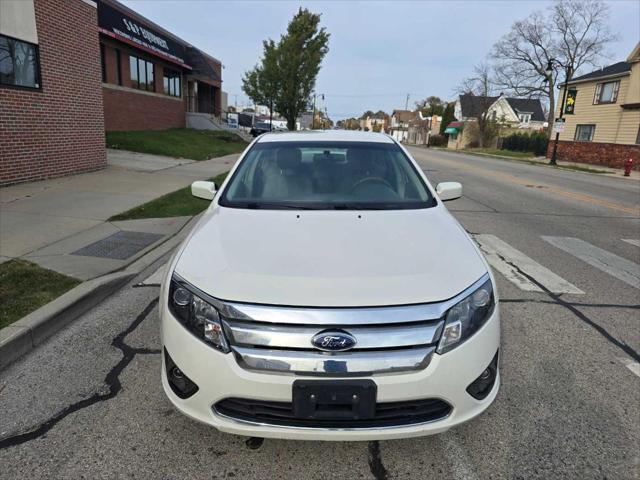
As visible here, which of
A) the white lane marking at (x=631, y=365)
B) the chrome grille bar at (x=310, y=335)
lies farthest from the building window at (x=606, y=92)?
the chrome grille bar at (x=310, y=335)

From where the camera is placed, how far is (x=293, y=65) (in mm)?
30188

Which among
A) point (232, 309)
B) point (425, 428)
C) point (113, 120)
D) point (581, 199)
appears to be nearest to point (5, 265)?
point (232, 309)

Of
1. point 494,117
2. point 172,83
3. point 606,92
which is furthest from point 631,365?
point 494,117

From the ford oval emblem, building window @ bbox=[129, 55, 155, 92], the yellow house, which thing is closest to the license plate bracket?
the ford oval emblem

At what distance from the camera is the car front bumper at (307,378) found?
2041mm

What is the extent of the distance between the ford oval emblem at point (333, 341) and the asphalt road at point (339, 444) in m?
0.74

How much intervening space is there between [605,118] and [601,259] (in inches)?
1152

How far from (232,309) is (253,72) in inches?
1323

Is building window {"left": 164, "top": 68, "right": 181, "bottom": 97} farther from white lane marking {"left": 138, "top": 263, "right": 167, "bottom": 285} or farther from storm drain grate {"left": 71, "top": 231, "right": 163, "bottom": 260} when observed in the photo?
white lane marking {"left": 138, "top": 263, "right": 167, "bottom": 285}

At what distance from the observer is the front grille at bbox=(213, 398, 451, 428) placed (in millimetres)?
2070

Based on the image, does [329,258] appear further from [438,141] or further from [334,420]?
[438,141]

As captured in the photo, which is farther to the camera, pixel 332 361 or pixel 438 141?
pixel 438 141

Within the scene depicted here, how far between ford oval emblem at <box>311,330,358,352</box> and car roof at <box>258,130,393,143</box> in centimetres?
244

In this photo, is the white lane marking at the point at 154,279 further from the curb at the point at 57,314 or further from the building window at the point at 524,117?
the building window at the point at 524,117
